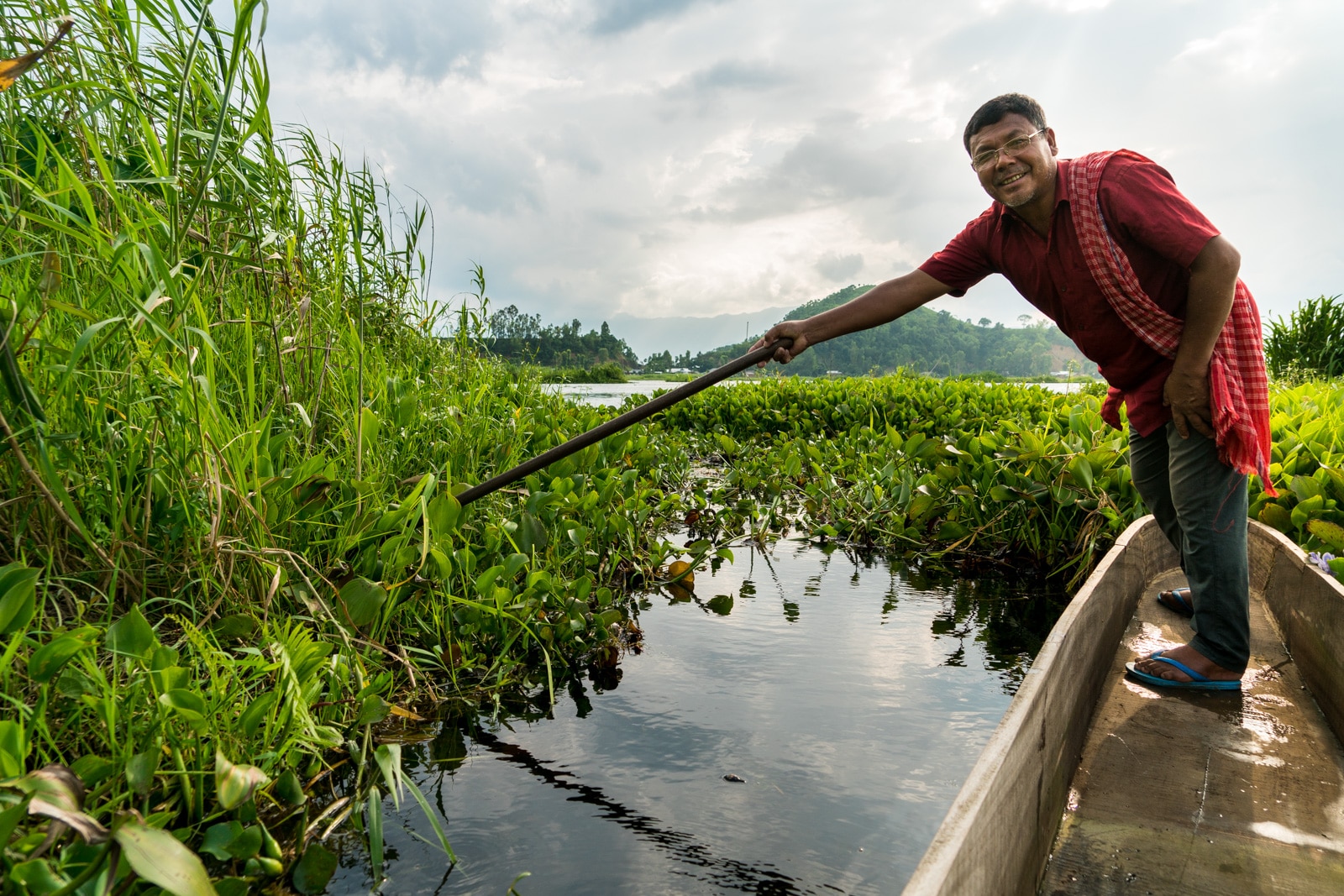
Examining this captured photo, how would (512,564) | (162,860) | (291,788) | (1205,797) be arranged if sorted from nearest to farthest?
1. (162,860)
2. (291,788)
3. (1205,797)
4. (512,564)

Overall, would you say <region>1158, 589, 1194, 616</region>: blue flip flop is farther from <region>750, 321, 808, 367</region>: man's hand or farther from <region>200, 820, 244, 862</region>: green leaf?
<region>200, 820, 244, 862</region>: green leaf

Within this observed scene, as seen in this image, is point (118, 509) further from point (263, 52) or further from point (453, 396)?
point (453, 396)

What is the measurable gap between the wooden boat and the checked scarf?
436 millimetres

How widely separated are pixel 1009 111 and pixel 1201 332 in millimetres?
730

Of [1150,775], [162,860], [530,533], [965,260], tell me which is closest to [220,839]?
[162,860]

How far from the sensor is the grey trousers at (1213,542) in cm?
212

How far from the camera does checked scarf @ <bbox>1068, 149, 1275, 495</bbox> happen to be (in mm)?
2014

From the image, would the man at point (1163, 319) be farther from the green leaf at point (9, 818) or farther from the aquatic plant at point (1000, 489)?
the green leaf at point (9, 818)

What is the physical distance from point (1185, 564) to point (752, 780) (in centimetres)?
134

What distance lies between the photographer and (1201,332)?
6.44 feet

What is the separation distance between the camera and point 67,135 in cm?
213

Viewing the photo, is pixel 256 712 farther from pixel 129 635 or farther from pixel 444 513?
pixel 444 513

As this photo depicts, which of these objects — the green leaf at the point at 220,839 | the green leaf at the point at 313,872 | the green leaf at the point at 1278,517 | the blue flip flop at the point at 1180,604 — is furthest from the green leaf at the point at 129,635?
the green leaf at the point at 1278,517

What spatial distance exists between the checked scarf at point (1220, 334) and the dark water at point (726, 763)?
0.96m
